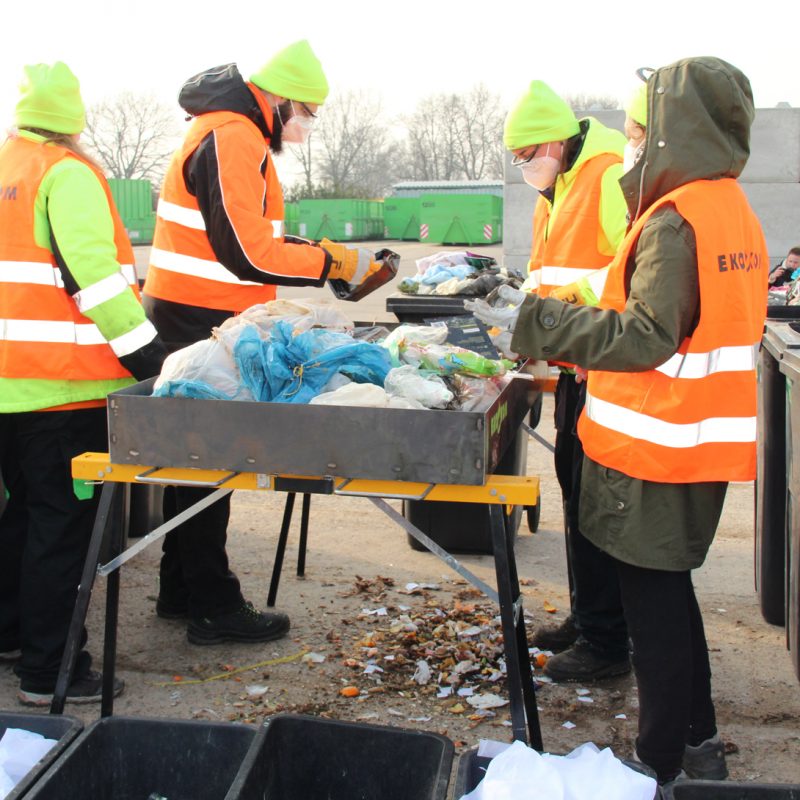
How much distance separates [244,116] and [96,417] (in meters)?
1.21

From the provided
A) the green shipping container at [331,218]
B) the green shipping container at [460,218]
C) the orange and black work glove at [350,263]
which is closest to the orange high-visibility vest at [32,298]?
the orange and black work glove at [350,263]

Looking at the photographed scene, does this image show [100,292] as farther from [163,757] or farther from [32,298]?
[163,757]

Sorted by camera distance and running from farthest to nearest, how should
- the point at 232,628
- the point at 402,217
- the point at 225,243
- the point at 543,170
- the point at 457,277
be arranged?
the point at 402,217 → the point at 457,277 → the point at 232,628 → the point at 543,170 → the point at 225,243

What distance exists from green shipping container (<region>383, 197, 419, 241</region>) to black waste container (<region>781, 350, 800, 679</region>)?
34.6 m

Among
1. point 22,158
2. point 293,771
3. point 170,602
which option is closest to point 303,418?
point 293,771

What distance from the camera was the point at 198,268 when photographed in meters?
3.66

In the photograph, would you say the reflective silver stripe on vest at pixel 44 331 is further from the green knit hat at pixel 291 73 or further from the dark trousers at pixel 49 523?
the green knit hat at pixel 291 73

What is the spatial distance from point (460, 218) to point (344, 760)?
99.6 ft

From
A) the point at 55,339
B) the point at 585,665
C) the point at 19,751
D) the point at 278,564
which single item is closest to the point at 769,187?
the point at 278,564

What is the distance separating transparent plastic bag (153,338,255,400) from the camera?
2549mm

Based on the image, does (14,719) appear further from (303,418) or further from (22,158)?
(22,158)

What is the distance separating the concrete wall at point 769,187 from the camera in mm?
11828

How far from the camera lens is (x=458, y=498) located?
246 cm

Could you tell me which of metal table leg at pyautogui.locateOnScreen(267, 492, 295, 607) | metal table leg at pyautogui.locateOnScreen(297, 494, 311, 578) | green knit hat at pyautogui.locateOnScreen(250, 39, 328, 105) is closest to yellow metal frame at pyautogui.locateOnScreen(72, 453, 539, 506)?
metal table leg at pyautogui.locateOnScreen(267, 492, 295, 607)
